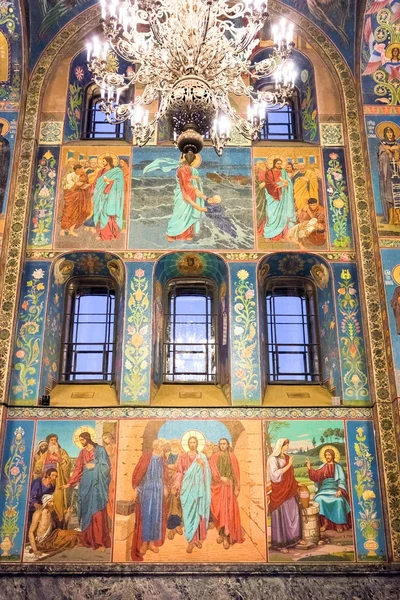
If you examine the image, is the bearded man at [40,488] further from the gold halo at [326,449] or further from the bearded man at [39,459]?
the gold halo at [326,449]

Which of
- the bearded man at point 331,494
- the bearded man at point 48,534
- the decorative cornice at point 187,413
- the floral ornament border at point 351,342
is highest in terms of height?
the floral ornament border at point 351,342

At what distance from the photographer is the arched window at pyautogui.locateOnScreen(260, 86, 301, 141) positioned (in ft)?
40.5

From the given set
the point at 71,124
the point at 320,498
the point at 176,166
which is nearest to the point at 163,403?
the point at 320,498

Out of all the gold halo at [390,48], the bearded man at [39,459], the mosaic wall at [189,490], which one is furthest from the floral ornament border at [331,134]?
the bearded man at [39,459]

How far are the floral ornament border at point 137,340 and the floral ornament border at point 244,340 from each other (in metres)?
1.20

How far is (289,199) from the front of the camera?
11297mm

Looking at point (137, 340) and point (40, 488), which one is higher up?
point (137, 340)

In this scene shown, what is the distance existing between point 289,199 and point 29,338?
438cm

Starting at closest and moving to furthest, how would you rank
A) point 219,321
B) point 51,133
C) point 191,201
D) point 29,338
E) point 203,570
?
point 203,570, point 29,338, point 219,321, point 191,201, point 51,133

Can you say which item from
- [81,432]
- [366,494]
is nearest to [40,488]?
[81,432]

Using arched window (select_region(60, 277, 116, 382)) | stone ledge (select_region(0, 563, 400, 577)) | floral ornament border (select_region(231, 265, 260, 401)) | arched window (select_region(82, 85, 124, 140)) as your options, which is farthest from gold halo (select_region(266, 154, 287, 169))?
stone ledge (select_region(0, 563, 400, 577))

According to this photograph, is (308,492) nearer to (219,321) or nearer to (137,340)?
(219,321)

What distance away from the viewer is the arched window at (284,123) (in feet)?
40.5

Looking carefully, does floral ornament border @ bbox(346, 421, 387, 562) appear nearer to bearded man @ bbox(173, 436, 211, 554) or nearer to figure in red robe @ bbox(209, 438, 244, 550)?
figure in red robe @ bbox(209, 438, 244, 550)
